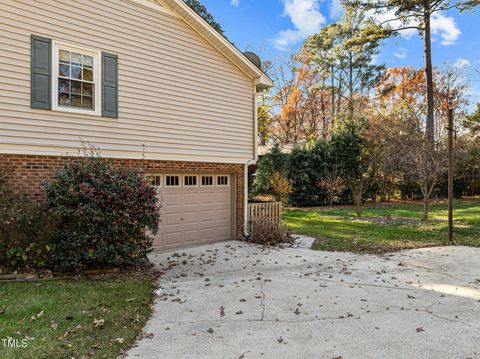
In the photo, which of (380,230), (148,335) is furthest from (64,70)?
(380,230)

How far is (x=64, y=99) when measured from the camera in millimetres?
7426

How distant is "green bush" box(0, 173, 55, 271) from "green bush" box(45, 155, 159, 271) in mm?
250

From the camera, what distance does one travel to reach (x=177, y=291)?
233 inches

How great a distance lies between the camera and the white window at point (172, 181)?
9352 mm

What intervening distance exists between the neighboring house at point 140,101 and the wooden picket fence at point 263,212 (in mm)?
354

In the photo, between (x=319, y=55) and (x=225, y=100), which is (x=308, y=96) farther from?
(x=225, y=100)

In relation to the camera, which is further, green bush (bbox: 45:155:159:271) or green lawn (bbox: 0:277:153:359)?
green bush (bbox: 45:155:159:271)

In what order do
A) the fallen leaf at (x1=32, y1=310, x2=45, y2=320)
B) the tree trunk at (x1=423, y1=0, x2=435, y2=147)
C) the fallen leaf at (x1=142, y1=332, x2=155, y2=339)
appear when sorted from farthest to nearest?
1. the tree trunk at (x1=423, y1=0, x2=435, y2=147)
2. the fallen leaf at (x1=32, y1=310, x2=45, y2=320)
3. the fallen leaf at (x1=142, y1=332, x2=155, y2=339)

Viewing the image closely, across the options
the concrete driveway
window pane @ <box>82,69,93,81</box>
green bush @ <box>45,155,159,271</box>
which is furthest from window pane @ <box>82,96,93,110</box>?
the concrete driveway

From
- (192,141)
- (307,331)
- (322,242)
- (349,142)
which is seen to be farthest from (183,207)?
(349,142)

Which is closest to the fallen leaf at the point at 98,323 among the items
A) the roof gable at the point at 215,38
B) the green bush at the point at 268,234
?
the green bush at the point at 268,234

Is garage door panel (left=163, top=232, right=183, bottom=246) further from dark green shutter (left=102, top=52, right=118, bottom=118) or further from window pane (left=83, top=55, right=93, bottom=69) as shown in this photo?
window pane (left=83, top=55, right=93, bottom=69)

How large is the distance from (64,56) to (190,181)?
4200 mm

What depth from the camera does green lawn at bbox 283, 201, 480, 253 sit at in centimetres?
1009
